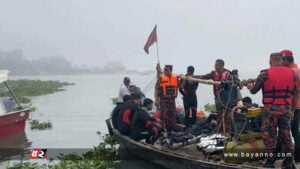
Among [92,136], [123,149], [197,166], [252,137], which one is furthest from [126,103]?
[92,136]

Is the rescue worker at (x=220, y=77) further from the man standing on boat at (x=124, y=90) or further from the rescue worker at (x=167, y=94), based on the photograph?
the man standing on boat at (x=124, y=90)

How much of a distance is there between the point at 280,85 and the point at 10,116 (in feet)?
35.6

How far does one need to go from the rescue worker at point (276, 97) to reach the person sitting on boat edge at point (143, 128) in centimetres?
339

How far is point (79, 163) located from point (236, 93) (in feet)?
16.3

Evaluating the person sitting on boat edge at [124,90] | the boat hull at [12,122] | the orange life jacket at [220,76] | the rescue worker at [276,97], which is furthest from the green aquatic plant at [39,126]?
the rescue worker at [276,97]

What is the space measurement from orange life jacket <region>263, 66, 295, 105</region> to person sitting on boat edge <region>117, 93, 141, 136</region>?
3.89 m

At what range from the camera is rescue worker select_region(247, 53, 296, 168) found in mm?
6238

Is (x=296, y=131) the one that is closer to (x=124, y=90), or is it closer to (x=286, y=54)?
(x=286, y=54)

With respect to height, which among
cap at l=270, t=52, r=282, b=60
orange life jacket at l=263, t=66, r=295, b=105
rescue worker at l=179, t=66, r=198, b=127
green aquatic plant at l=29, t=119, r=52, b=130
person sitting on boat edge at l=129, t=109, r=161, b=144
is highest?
cap at l=270, t=52, r=282, b=60

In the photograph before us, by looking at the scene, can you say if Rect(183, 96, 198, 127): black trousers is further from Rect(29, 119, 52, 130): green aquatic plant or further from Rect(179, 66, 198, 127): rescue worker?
Rect(29, 119, 52, 130): green aquatic plant

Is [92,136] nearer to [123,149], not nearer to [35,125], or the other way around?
[35,125]

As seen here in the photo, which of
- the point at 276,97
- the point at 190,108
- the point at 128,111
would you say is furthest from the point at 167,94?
the point at 276,97

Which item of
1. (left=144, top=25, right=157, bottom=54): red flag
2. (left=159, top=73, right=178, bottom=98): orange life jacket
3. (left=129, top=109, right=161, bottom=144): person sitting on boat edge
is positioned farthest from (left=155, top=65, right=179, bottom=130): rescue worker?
(left=144, top=25, right=157, bottom=54): red flag

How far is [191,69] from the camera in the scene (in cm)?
1066
